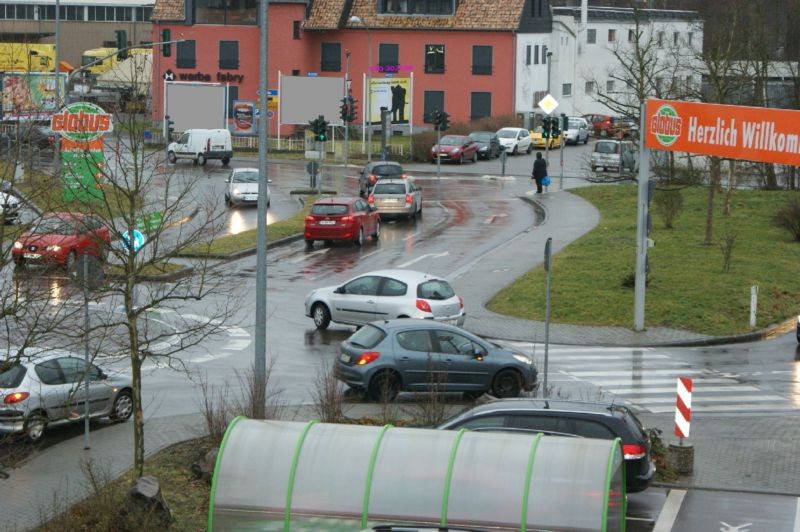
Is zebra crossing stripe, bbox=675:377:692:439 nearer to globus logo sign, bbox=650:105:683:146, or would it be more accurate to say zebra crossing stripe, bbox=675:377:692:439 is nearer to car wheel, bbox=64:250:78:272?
car wheel, bbox=64:250:78:272

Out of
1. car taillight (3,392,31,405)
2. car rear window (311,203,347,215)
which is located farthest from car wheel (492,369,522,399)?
car rear window (311,203,347,215)

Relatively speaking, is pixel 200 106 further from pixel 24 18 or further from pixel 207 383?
pixel 207 383

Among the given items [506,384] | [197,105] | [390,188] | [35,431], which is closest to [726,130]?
[506,384]

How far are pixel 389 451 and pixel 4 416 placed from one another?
7.95 meters

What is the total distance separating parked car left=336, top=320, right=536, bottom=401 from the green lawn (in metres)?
7.69

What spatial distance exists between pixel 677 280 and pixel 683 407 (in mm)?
15885

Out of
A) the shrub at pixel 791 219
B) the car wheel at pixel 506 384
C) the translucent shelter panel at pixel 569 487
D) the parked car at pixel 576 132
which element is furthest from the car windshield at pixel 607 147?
the translucent shelter panel at pixel 569 487

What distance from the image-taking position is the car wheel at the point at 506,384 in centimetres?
2302

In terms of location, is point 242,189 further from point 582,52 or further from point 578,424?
point 582,52

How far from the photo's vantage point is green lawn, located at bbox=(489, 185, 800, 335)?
30.8 meters

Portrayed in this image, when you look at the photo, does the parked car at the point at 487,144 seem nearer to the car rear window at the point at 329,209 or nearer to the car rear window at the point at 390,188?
the car rear window at the point at 390,188

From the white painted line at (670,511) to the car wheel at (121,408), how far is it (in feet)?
28.9

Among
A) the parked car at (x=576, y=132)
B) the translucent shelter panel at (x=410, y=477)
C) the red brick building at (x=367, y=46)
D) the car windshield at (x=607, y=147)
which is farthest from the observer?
the red brick building at (x=367, y=46)

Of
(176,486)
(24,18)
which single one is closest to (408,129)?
(24,18)
